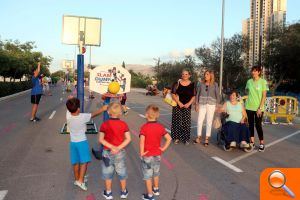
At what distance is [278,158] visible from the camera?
7.93 m

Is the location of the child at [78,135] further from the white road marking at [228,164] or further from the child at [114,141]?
the white road marking at [228,164]

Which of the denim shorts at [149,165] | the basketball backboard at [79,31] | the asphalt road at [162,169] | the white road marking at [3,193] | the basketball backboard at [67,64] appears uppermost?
the basketball backboard at [67,64]

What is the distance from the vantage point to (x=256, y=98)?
28.1 feet

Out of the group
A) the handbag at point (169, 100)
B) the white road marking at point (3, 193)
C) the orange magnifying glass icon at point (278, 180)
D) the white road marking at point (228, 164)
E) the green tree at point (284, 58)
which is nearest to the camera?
the orange magnifying glass icon at point (278, 180)

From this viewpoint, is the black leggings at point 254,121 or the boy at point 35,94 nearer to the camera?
the black leggings at point 254,121

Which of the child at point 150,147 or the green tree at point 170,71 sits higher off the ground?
the green tree at point 170,71

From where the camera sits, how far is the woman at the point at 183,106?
9211 mm

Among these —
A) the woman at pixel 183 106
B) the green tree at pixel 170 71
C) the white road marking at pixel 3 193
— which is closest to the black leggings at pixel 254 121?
the woman at pixel 183 106

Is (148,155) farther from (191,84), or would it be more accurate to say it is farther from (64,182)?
(191,84)

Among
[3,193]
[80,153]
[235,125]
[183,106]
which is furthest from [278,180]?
[183,106]

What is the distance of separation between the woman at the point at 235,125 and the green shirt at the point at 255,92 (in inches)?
10.0

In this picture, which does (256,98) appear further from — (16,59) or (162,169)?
(16,59)

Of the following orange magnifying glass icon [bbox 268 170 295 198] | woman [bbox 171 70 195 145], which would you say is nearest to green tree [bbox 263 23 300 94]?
woman [bbox 171 70 195 145]

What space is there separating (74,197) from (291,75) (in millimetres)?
33711
